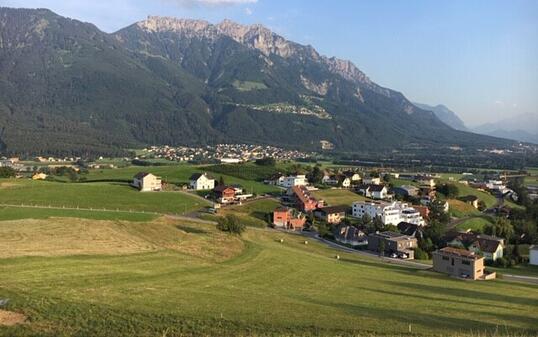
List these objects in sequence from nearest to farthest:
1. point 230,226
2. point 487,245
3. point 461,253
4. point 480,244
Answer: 1. point 461,253
2. point 230,226
3. point 487,245
4. point 480,244

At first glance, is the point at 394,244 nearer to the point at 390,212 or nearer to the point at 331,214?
the point at 331,214

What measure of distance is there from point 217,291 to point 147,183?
2377 inches

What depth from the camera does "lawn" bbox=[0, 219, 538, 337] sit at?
63.0ft

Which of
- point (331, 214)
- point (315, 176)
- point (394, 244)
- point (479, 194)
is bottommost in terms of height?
point (394, 244)

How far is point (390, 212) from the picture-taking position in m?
77.8

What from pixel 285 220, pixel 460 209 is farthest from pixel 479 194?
pixel 285 220

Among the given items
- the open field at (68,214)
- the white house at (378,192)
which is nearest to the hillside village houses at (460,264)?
the open field at (68,214)

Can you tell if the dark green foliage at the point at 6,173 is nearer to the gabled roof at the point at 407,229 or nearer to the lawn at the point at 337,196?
the lawn at the point at 337,196

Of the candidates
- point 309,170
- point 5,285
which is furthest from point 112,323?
point 309,170

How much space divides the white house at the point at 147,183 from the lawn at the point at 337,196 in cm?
2808

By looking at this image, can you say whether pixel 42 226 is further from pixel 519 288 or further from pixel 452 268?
pixel 519 288

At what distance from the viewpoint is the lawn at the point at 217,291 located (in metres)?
19.2

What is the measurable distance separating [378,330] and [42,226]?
31.6 metres

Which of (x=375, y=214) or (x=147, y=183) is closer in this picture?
(x=375, y=214)
